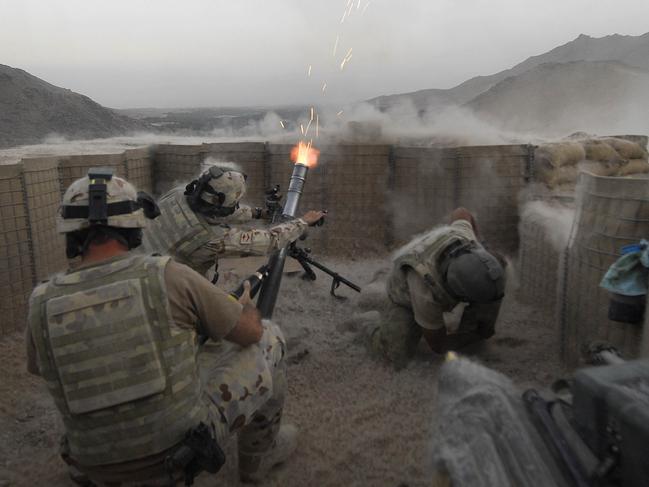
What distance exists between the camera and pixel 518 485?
3.50 feet

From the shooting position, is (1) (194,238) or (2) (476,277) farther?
(1) (194,238)

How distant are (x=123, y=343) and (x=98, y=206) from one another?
0.44m

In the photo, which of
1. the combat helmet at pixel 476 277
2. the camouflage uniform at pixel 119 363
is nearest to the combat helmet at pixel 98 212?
the camouflage uniform at pixel 119 363

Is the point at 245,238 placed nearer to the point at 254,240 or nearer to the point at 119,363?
the point at 254,240

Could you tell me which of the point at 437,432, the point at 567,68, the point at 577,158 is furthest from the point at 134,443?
the point at 567,68

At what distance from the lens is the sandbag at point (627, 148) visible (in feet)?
20.6

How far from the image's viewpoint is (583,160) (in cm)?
622

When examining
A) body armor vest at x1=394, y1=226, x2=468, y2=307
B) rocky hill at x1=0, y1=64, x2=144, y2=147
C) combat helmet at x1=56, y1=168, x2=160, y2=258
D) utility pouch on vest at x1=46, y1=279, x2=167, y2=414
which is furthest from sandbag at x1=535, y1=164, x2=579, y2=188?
rocky hill at x1=0, y1=64, x2=144, y2=147

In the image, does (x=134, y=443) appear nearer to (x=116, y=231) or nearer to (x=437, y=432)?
(x=116, y=231)

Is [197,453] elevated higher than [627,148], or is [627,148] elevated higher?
[627,148]

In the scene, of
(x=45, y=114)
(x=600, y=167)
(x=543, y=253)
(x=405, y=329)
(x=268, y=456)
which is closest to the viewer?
(x=268, y=456)

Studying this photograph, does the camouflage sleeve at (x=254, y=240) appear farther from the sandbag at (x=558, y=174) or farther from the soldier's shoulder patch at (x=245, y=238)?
the sandbag at (x=558, y=174)

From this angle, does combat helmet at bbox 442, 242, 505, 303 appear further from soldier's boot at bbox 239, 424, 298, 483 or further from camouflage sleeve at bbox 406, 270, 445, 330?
soldier's boot at bbox 239, 424, 298, 483

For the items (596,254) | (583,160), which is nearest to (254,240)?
(596,254)
